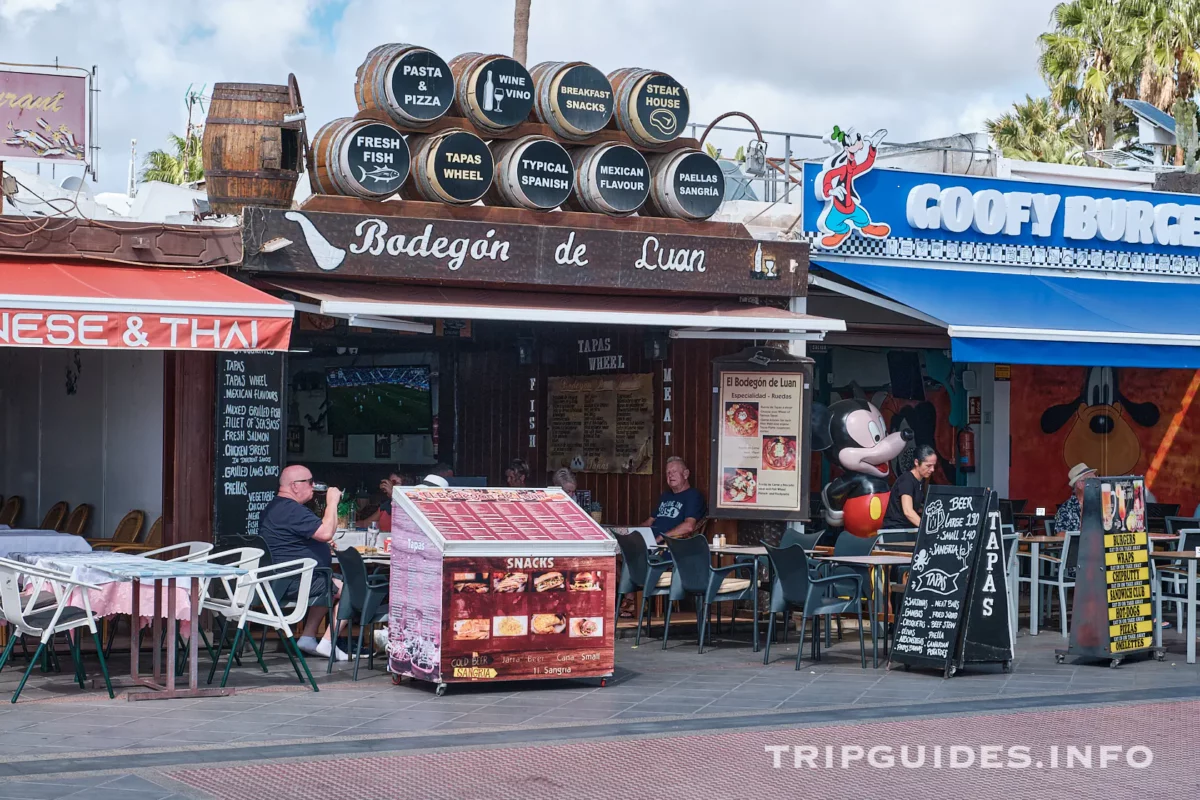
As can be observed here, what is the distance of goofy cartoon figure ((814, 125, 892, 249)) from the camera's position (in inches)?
510

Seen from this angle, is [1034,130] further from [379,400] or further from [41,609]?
[41,609]

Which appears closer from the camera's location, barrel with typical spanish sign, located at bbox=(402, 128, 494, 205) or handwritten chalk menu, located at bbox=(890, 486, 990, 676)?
handwritten chalk menu, located at bbox=(890, 486, 990, 676)

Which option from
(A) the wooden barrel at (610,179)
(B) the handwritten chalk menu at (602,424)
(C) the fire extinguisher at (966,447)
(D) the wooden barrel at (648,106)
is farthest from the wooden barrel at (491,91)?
(C) the fire extinguisher at (966,447)

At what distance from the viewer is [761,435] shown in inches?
496

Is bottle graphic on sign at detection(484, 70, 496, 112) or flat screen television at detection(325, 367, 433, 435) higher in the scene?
bottle graphic on sign at detection(484, 70, 496, 112)

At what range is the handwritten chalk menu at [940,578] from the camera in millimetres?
9836

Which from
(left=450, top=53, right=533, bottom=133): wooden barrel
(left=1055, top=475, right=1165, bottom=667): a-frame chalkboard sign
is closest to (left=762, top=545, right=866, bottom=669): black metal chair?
(left=1055, top=475, right=1165, bottom=667): a-frame chalkboard sign

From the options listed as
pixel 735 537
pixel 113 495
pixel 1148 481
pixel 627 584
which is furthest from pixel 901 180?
pixel 113 495

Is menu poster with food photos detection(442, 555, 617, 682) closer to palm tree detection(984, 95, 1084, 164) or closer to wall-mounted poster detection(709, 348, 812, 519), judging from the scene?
wall-mounted poster detection(709, 348, 812, 519)

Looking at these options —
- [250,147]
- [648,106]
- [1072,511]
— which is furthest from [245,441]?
[1072,511]

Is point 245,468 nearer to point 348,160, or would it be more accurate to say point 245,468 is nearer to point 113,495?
point 113,495

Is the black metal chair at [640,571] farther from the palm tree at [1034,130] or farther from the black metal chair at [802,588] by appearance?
the palm tree at [1034,130]

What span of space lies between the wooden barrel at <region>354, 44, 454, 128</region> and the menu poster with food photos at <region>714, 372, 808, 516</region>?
3.23m

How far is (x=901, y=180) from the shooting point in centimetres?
1340
